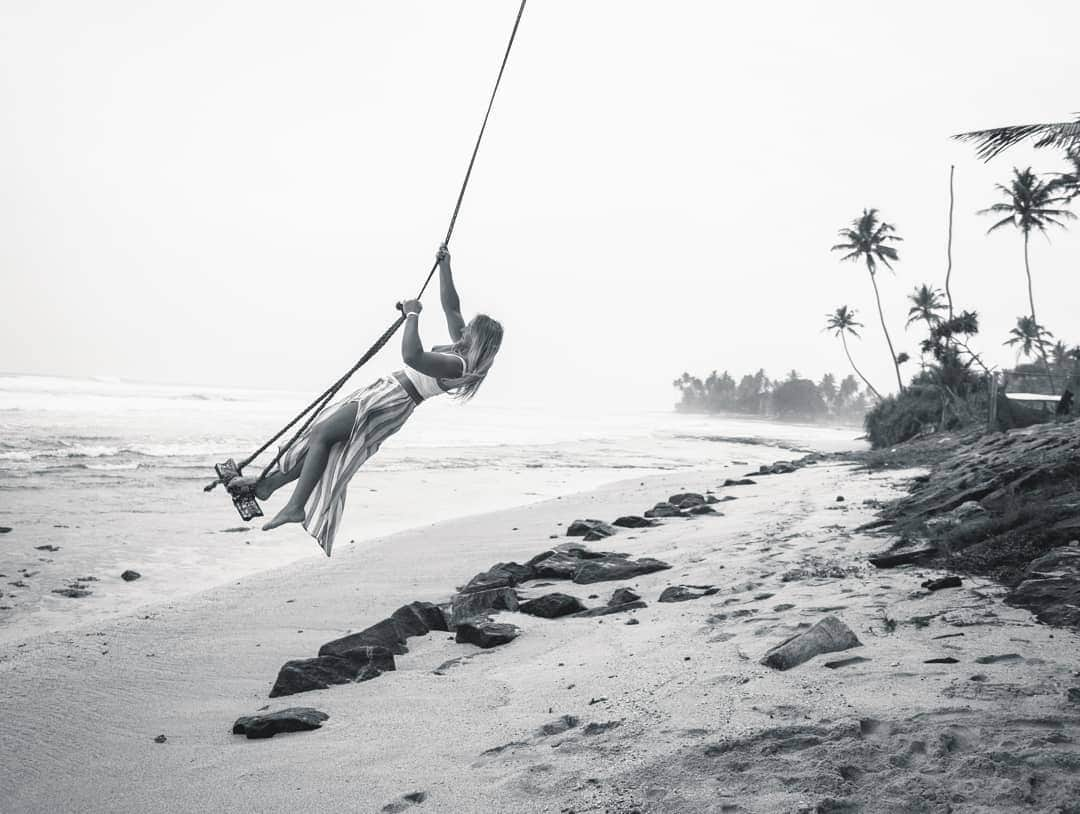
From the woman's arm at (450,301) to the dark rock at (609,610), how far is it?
2251mm

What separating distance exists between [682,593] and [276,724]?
9.85 feet

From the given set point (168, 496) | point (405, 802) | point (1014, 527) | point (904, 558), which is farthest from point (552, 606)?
point (168, 496)

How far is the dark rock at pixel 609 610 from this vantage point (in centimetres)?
550

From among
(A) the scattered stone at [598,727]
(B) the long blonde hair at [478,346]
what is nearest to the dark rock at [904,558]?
(A) the scattered stone at [598,727]

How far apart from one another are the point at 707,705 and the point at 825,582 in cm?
238

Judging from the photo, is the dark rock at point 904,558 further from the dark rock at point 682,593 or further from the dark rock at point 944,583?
the dark rock at point 682,593

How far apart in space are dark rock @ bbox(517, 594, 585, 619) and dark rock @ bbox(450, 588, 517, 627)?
145mm

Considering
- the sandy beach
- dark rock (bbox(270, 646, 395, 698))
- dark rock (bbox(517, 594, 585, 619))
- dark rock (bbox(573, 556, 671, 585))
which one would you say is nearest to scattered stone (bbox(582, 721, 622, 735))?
the sandy beach

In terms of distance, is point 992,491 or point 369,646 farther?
point 992,491

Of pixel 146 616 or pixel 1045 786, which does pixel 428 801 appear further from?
pixel 146 616

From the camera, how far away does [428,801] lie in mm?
2887

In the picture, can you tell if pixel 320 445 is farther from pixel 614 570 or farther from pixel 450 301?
pixel 614 570

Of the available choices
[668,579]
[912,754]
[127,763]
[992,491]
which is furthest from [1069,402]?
[127,763]

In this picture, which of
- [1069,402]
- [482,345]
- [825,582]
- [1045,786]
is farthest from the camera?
[1069,402]
